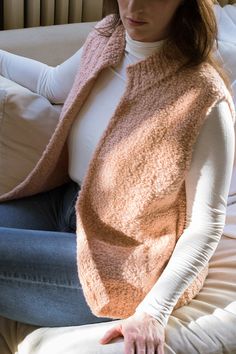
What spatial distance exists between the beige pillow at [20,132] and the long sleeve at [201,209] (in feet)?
1.50

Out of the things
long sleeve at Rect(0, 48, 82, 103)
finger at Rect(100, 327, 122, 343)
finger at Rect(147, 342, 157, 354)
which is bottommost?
finger at Rect(100, 327, 122, 343)

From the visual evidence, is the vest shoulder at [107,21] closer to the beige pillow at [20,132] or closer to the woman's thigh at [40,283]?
the beige pillow at [20,132]

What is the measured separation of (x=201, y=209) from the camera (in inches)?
42.3

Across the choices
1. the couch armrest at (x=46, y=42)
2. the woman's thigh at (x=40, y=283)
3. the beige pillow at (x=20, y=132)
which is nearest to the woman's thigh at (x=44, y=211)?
the beige pillow at (x=20, y=132)

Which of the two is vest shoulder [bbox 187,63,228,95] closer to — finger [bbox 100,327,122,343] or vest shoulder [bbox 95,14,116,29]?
vest shoulder [bbox 95,14,116,29]

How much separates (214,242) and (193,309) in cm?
15

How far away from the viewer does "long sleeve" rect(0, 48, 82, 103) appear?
1.43m

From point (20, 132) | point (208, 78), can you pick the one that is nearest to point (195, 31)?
point (208, 78)

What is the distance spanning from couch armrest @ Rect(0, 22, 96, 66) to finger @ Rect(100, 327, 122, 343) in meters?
0.83

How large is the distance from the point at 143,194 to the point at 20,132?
0.42 m

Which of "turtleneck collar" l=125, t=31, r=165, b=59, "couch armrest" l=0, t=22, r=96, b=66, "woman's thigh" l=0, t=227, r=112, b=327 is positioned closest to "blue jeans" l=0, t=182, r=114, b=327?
"woman's thigh" l=0, t=227, r=112, b=327

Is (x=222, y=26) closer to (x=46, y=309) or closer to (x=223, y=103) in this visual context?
(x=223, y=103)

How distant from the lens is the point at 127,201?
1.13 meters

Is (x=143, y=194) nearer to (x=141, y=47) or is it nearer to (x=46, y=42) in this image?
(x=141, y=47)
